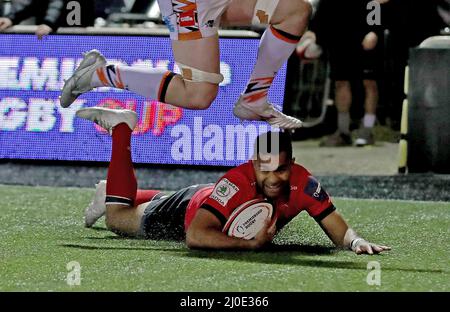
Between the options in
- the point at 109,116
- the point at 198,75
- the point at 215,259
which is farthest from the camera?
the point at 109,116

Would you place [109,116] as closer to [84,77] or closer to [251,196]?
[84,77]

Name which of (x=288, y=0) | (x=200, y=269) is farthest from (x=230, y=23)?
(x=200, y=269)

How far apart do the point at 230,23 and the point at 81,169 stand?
4204mm

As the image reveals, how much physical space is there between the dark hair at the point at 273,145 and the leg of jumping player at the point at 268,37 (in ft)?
3.07

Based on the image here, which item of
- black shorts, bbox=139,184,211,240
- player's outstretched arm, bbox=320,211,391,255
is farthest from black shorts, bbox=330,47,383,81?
player's outstretched arm, bbox=320,211,391,255

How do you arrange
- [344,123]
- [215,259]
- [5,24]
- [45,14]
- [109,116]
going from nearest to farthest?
[215,259] < [109,116] < [5,24] < [45,14] < [344,123]

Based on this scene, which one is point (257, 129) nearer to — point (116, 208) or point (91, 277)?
point (116, 208)

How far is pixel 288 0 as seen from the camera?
818cm

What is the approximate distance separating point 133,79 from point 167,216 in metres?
0.85

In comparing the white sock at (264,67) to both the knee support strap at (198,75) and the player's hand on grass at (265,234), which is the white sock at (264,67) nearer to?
the knee support strap at (198,75)

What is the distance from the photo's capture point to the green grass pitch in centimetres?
664

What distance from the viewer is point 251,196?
7562mm

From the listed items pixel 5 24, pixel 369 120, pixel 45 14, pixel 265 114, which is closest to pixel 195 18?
pixel 265 114

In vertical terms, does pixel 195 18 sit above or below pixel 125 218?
above
